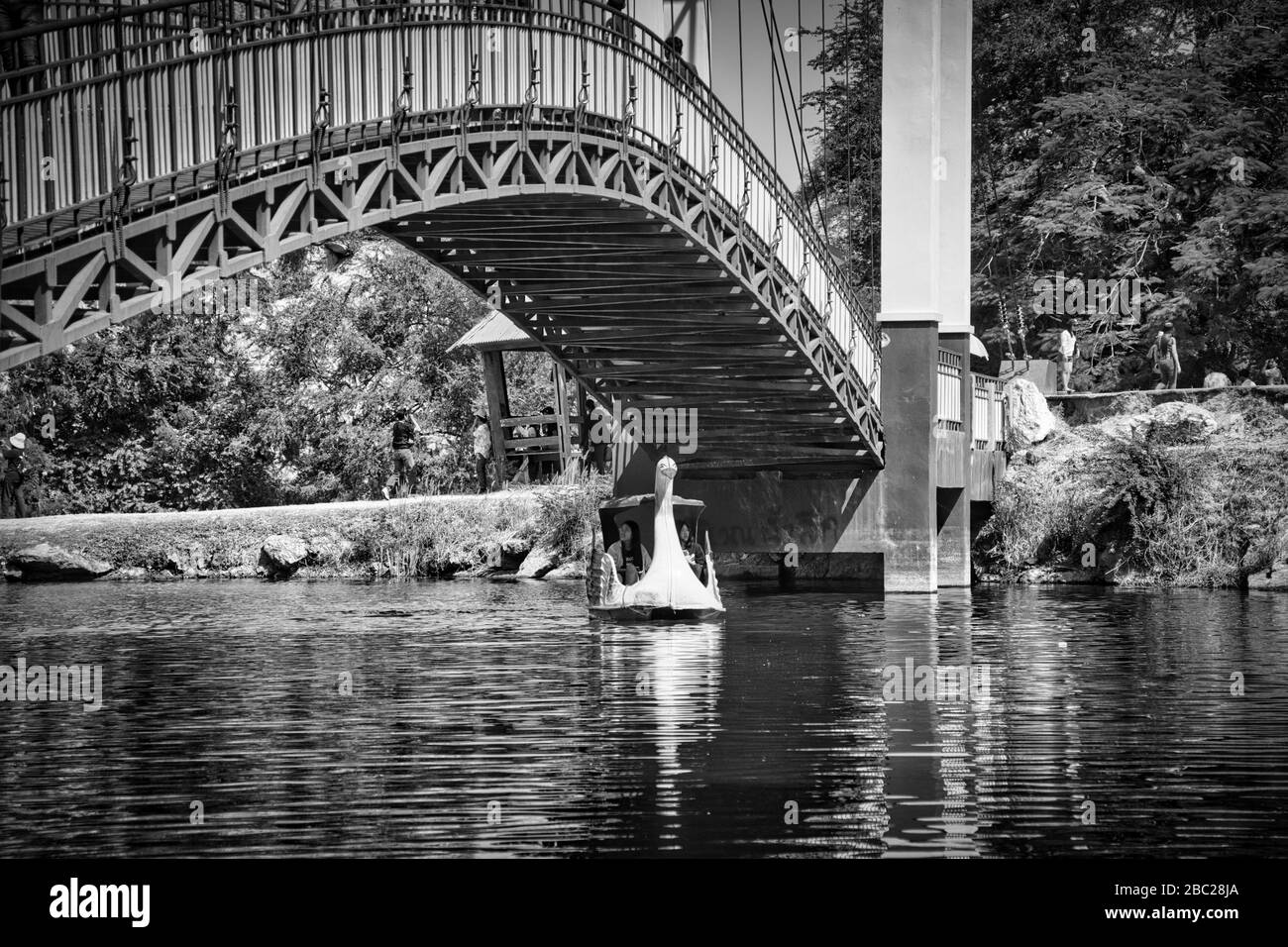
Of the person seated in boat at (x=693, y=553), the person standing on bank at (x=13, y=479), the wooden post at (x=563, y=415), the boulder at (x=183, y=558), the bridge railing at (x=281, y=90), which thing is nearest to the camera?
the bridge railing at (x=281, y=90)

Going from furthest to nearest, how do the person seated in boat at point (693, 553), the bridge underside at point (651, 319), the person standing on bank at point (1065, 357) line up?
the person standing on bank at point (1065, 357) < the person seated in boat at point (693, 553) < the bridge underside at point (651, 319)

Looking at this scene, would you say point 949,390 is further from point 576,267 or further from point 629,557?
point 576,267

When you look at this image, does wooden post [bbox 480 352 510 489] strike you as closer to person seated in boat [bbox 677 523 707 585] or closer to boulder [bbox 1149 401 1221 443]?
person seated in boat [bbox 677 523 707 585]

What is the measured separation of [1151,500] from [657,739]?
19457 mm

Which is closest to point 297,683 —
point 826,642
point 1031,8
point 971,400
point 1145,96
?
point 826,642

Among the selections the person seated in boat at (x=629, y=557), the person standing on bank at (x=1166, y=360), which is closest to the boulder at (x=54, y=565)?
the person seated in boat at (x=629, y=557)

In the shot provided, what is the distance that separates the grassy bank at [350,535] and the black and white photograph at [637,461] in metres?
0.10

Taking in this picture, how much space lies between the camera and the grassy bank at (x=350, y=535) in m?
34.7

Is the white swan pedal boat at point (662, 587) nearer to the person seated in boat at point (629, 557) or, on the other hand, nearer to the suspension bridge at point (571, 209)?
the person seated in boat at point (629, 557)

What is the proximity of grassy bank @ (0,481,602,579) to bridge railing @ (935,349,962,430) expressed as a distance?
699 cm

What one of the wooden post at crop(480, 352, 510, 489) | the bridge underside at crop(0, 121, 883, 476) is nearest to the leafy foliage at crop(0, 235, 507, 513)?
the wooden post at crop(480, 352, 510, 489)

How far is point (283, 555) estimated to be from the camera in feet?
119

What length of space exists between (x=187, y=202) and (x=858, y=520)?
56.1ft
